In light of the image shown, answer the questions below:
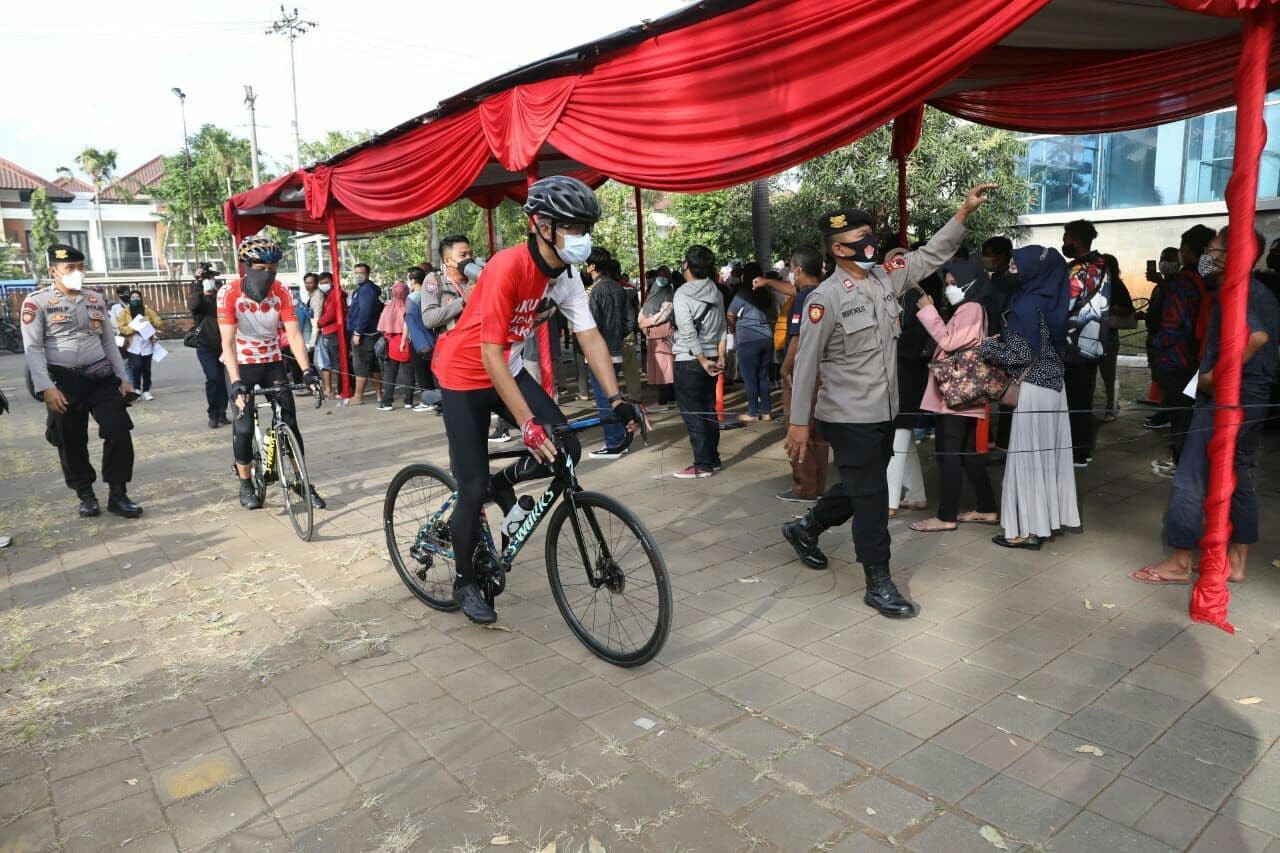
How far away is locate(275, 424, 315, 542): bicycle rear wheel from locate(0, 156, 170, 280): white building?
5022cm

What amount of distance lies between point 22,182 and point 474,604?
2373 inches

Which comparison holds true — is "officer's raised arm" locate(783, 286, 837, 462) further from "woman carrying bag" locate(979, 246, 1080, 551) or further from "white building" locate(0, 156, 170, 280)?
"white building" locate(0, 156, 170, 280)

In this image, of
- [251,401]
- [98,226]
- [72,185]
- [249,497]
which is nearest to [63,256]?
[251,401]

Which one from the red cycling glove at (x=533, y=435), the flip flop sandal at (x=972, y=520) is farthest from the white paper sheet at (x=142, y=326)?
the flip flop sandal at (x=972, y=520)

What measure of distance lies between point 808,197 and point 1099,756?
649 inches

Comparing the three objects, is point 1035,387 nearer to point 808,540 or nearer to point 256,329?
point 808,540

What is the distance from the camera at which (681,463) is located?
294 inches

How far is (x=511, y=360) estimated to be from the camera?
147 inches

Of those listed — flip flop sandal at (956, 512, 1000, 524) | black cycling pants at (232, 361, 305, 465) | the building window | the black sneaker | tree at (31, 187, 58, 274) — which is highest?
tree at (31, 187, 58, 274)

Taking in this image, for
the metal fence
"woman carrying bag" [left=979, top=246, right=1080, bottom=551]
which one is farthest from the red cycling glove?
the metal fence

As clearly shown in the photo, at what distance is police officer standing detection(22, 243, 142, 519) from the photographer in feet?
19.2

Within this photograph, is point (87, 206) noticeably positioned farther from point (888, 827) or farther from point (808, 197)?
point (888, 827)

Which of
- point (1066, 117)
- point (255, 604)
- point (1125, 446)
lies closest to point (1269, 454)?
point (1125, 446)

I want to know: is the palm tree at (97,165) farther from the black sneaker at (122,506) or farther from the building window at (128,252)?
the black sneaker at (122,506)
